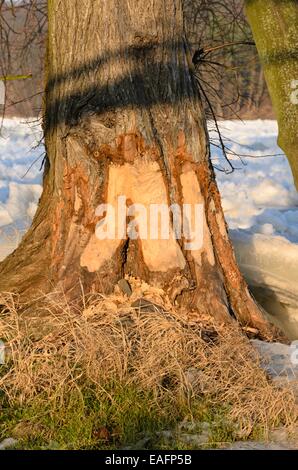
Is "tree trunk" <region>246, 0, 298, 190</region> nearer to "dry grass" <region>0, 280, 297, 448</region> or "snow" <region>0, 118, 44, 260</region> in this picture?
"dry grass" <region>0, 280, 297, 448</region>

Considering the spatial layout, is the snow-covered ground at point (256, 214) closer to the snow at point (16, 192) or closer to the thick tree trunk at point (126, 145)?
the snow at point (16, 192)

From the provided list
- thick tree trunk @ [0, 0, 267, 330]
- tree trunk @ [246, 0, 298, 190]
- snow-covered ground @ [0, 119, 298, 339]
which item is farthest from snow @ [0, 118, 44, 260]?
tree trunk @ [246, 0, 298, 190]

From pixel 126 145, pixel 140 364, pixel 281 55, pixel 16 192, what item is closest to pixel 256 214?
pixel 16 192

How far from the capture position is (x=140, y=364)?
4.09 meters

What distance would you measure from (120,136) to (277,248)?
6.38 feet

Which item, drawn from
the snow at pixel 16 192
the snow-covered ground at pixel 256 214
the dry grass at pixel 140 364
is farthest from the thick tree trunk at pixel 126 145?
the snow at pixel 16 192

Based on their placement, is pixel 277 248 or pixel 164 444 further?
pixel 277 248

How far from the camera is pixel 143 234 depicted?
5.01 meters

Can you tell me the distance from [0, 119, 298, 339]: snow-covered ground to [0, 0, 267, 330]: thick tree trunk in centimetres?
94

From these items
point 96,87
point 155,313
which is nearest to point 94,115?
point 96,87

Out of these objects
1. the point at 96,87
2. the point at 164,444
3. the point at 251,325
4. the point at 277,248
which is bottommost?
the point at 164,444

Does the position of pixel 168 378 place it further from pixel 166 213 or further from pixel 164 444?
pixel 166 213

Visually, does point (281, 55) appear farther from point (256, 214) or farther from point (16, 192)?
point (16, 192)

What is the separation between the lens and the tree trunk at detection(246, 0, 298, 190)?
5.06 m
